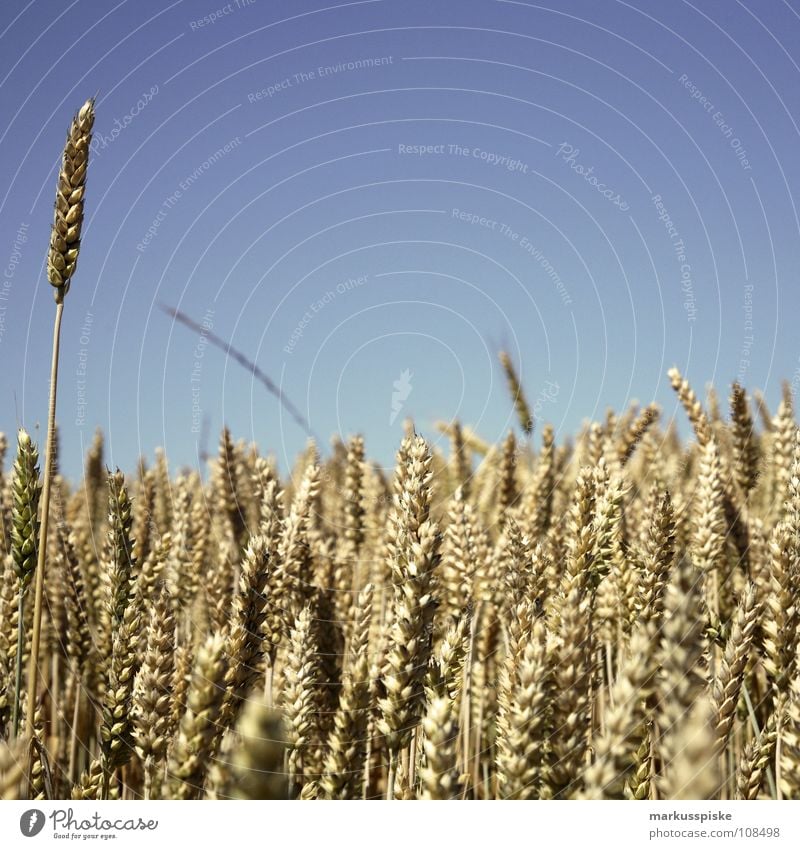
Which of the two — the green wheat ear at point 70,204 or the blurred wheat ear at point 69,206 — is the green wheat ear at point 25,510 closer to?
the blurred wheat ear at point 69,206

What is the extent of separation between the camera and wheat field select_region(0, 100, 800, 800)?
128 cm

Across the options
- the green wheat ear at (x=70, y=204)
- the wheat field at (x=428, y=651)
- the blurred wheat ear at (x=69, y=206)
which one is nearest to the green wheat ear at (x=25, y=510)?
the wheat field at (x=428, y=651)

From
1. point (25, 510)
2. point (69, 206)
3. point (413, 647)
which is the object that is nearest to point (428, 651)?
point (413, 647)

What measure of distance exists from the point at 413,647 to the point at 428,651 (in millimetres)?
53

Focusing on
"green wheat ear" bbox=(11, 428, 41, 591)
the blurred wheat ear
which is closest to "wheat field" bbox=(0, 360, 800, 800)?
"green wheat ear" bbox=(11, 428, 41, 591)

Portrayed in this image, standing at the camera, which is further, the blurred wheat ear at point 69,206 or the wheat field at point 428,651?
the blurred wheat ear at point 69,206

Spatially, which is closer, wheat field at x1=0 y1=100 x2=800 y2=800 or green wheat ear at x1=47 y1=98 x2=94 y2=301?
wheat field at x1=0 y1=100 x2=800 y2=800

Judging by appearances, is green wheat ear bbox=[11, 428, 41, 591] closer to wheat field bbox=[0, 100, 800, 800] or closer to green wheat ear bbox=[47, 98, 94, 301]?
wheat field bbox=[0, 100, 800, 800]

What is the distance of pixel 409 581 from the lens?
5.49 feet

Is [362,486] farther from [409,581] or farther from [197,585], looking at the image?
[409,581]

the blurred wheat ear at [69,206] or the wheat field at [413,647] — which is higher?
the blurred wheat ear at [69,206]

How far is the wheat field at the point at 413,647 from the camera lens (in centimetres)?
128

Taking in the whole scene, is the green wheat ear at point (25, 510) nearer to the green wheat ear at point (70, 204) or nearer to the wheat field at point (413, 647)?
the wheat field at point (413, 647)
